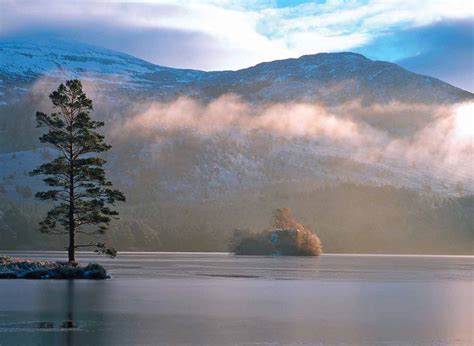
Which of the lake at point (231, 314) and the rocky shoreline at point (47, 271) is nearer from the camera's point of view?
the lake at point (231, 314)

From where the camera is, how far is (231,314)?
53.5 m

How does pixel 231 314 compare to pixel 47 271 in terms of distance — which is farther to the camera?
pixel 47 271

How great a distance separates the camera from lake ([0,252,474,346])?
1688 inches

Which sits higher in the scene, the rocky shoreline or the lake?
the lake

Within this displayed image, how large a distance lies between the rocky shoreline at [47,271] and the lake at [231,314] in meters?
5.82

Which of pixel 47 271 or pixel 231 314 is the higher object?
pixel 231 314

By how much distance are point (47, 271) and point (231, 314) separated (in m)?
41.7

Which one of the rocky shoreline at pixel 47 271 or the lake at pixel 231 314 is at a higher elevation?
the lake at pixel 231 314

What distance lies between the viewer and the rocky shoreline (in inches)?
3541

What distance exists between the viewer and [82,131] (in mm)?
99438

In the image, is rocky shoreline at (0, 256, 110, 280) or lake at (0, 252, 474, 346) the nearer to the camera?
lake at (0, 252, 474, 346)

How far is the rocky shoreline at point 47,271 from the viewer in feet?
295

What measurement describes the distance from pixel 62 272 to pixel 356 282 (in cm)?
3085

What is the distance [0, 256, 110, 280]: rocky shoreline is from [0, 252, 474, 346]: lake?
582cm
